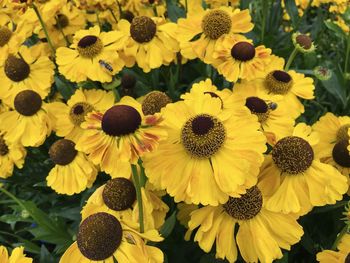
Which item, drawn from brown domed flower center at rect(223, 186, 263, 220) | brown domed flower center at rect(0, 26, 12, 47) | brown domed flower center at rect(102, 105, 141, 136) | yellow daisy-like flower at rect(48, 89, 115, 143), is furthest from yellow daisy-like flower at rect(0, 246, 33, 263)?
brown domed flower center at rect(0, 26, 12, 47)

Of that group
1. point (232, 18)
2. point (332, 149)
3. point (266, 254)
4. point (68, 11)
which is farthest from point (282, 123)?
point (68, 11)

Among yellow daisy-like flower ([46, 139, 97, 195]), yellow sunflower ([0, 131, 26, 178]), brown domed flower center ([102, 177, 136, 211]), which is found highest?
brown domed flower center ([102, 177, 136, 211])

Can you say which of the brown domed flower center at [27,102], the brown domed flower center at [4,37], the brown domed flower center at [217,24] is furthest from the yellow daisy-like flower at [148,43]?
the brown domed flower center at [4,37]

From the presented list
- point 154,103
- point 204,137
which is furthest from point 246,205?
point 154,103

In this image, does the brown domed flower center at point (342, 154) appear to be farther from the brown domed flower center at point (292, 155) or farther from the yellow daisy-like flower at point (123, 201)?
the yellow daisy-like flower at point (123, 201)

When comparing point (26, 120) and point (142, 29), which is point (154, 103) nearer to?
point (142, 29)

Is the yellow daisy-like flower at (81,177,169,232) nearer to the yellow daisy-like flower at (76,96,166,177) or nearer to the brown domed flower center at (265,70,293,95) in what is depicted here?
the yellow daisy-like flower at (76,96,166,177)

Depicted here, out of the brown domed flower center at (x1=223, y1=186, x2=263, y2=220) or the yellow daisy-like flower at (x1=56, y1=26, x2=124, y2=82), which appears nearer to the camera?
the brown domed flower center at (x1=223, y1=186, x2=263, y2=220)
